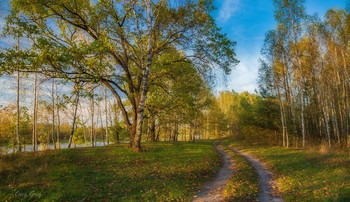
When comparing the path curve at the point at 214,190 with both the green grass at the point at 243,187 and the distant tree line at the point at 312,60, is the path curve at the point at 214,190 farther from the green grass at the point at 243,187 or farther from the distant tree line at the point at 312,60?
the distant tree line at the point at 312,60

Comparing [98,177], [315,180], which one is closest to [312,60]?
[315,180]

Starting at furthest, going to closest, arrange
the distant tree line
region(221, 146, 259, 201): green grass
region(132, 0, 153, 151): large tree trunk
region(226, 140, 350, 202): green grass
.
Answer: the distant tree line
region(132, 0, 153, 151): large tree trunk
region(221, 146, 259, 201): green grass
region(226, 140, 350, 202): green grass

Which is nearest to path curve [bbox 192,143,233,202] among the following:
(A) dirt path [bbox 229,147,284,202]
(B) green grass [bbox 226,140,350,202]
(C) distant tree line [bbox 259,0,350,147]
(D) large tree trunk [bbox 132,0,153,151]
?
(A) dirt path [bbox 229,147,284,202]

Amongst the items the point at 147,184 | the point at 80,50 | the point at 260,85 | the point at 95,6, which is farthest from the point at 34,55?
the point at 260,85

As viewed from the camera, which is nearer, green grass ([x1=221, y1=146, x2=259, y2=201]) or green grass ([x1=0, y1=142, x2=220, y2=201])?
green grass ([x1=0, y1=142, x2=220, y2=201])

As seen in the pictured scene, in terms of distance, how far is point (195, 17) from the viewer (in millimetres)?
15562

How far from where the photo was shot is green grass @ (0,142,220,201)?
798 cm

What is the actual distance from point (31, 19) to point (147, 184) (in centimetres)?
1340

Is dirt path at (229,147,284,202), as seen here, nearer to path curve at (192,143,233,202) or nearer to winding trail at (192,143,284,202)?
winding trail at (192,143,284,202)

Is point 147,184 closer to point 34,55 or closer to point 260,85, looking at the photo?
point 34,55

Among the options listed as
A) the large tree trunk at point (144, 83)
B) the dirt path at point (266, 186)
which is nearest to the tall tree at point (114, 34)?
the large tree trunk at point (144, 83)

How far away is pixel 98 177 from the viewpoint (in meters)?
10.3

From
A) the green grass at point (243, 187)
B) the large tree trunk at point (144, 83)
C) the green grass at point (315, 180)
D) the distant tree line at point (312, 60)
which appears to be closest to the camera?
the green grass at point (315, 180)

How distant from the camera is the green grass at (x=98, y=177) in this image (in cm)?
798
